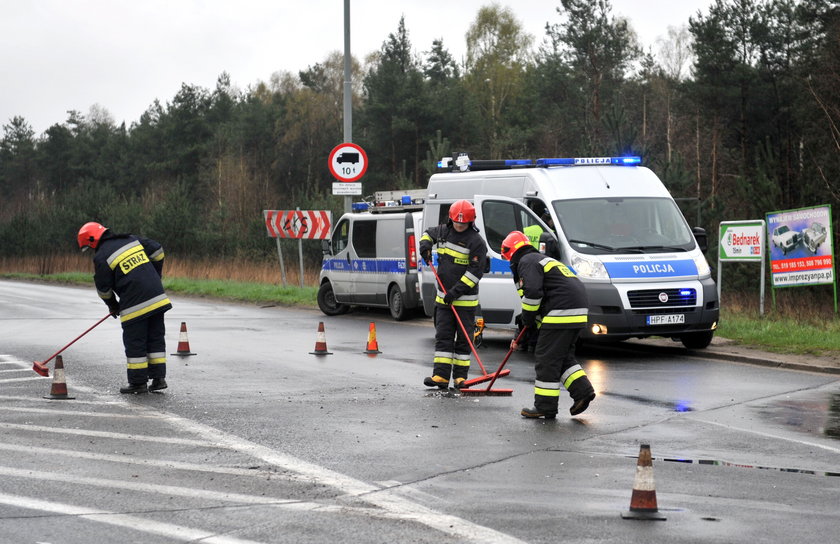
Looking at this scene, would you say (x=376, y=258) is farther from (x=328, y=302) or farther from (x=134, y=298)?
(x=134, y=298)

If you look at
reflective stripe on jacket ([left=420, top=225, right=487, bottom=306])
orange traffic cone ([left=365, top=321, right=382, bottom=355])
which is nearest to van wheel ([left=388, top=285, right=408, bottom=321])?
orange traffic cone ([left=365, top=321, right=382, bottom=355])

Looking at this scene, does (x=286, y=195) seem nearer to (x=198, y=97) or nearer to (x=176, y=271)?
(x=198, y=97)

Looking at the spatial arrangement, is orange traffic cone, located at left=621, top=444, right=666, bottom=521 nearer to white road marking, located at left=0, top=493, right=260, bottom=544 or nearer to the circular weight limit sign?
white road marking, located at left=0, top=493, right=260, bottom=544

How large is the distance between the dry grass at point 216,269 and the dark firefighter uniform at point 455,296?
17882mm

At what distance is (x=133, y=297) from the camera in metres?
11.4

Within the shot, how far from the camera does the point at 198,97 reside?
260 feet

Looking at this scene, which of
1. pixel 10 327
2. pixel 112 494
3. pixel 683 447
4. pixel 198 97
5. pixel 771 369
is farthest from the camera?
pixel 198 97

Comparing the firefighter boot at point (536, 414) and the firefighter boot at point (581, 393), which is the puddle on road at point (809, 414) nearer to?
the firefighter boot at point (581, 393)

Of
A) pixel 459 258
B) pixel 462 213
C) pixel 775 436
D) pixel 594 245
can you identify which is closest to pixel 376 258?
pixel 594 245

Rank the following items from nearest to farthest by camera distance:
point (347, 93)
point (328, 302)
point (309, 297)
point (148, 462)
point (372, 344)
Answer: point (148, 462) < point (372, 344) < point (328, 302) < point (347, 93) < point (309, 297)

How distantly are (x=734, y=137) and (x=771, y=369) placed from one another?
35.7 m

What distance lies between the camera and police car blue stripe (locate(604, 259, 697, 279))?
14.2m

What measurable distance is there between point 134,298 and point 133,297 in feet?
0.05

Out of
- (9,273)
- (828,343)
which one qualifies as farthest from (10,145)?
(828,343)
